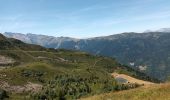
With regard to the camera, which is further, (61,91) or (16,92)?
(16,92)

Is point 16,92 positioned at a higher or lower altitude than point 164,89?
lower

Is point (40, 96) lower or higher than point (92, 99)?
lower

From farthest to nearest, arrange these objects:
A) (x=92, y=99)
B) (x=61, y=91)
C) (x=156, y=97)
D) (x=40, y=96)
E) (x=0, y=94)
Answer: (x=0, y=94), (x=40, y=96), (x=61, y=91), (x=92, y=99), (x=156, y=97)

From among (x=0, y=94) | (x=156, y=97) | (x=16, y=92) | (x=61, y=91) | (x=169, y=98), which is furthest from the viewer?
(x=16, y=92)

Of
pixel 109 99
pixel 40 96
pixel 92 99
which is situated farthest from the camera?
pixel 40 96

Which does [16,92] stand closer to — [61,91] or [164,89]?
[61,91]

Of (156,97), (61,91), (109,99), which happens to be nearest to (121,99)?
(109,99)

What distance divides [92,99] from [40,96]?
3966 inches

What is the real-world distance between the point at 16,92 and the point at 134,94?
172 metres

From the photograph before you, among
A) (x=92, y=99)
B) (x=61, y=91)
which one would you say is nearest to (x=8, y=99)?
(x=61, y=91)

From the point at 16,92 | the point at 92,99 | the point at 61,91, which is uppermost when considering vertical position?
the point at 92,99

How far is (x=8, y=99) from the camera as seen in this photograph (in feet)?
533

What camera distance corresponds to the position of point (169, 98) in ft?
94.2

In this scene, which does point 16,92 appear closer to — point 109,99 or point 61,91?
point 61,91
